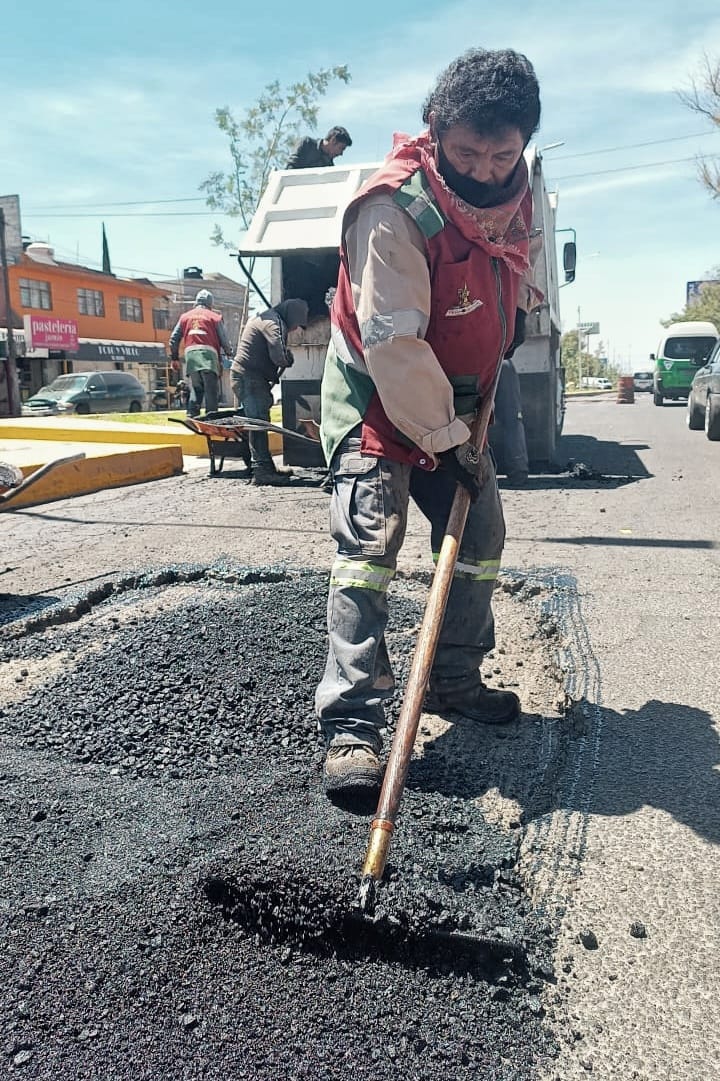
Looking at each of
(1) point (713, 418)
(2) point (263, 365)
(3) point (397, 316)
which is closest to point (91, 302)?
(1) point (713, 418)

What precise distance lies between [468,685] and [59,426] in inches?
471

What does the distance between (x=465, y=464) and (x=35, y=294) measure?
4406 cm

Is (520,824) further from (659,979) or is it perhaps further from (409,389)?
(409,389)

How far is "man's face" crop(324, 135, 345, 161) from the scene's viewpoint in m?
8.35

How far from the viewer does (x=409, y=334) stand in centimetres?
230

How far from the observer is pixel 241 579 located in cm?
466

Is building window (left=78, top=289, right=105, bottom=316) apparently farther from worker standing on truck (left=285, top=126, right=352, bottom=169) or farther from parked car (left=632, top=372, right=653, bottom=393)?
worker standing on truck (left=285, top=126, right=352, bottom=169)

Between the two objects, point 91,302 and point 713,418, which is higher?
point 91,302

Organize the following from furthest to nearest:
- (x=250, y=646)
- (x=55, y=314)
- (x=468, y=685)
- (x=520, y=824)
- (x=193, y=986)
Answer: (x=55, y=314) → (x=250, y=646) → (x=468, y=685) → (x=520, y=824) → (x=193, y=986)

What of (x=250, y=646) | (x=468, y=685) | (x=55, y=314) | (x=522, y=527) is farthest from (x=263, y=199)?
(x=55, y=314)

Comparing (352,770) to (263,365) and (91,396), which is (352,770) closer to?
(263,365)

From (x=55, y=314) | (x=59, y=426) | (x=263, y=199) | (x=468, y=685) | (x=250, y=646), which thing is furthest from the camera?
(x=55, y=314)

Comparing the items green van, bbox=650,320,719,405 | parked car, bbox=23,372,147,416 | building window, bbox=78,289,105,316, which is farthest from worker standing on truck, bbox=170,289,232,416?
building window, bbox=78,289,105,316

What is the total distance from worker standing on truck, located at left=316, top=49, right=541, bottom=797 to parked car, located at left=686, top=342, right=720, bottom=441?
10.6 m
